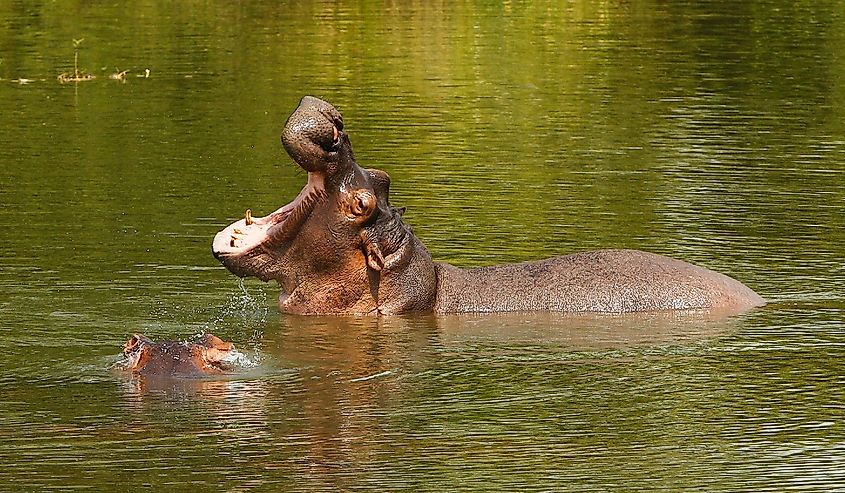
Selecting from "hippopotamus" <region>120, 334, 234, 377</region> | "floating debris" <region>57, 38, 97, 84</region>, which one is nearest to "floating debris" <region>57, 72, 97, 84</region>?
"floating debris" <region>57, 38, 97, 84</region>

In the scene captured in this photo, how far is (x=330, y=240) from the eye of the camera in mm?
11047

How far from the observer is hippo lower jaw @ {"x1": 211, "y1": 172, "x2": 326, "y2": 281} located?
11031 mm

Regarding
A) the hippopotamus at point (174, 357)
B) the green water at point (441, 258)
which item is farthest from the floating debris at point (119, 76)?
the hippopotamus at point (174, 357)

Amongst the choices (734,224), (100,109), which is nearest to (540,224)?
(734,224)

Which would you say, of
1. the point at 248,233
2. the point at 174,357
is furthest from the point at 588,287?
the point at 174,357

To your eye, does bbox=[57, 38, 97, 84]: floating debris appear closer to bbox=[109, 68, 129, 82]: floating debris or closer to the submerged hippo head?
bbox=[109, 68, 129, 82]: floating debris

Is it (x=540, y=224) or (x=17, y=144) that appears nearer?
(x=540, y=224)

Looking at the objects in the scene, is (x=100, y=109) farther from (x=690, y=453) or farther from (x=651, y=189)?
(x=690, y=453)

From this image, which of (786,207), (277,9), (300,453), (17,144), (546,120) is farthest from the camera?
(277,9)

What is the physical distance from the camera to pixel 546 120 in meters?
21.1

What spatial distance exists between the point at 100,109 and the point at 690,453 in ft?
46.7

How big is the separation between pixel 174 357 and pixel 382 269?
1751 millimetres

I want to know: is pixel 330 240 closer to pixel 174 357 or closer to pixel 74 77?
pixel 174 357

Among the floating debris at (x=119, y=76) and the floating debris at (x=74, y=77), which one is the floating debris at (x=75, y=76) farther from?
the floating debris at (x=119, y=76)
